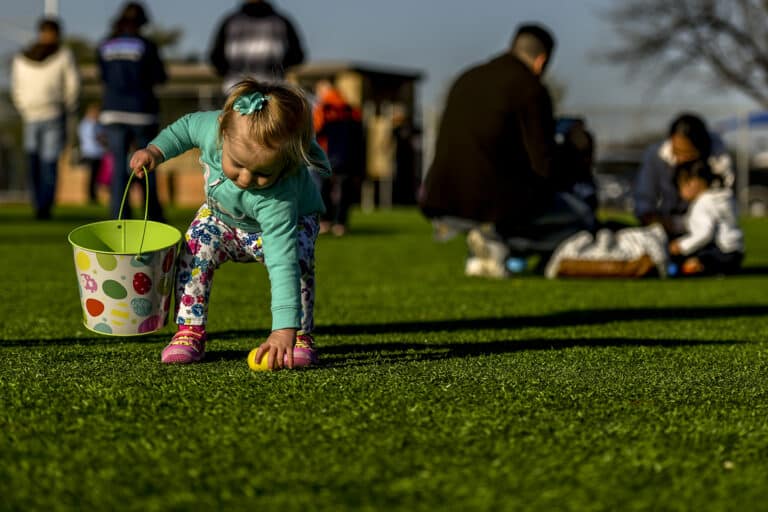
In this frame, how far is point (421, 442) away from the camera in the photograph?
2.34m

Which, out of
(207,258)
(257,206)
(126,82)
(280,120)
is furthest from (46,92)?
(280,120)

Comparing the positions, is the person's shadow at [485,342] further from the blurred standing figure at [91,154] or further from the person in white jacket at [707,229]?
the blurred standing figure at [91,154]

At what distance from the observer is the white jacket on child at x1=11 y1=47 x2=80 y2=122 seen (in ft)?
36.7

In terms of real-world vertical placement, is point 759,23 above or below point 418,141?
above

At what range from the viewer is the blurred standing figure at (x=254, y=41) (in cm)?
845

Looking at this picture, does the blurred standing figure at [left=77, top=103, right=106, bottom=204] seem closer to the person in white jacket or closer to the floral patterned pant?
the person in white jacket

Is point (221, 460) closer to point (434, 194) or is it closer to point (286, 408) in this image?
point (286, 408)

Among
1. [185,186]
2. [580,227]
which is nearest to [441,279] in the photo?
[580,227]

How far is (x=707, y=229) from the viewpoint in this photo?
750cm

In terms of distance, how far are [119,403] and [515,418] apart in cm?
90

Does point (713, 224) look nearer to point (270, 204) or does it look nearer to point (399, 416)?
point (270, 204)

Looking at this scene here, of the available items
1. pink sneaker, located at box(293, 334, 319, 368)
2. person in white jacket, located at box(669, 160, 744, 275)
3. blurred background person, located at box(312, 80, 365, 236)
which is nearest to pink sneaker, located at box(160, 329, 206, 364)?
pink sneaker, located at box(293, 334, 319, 368)

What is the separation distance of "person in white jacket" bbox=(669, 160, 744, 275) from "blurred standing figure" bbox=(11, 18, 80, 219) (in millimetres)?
6216

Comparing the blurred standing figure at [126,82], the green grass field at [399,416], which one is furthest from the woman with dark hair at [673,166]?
the blurred standing figure at [126,82]
